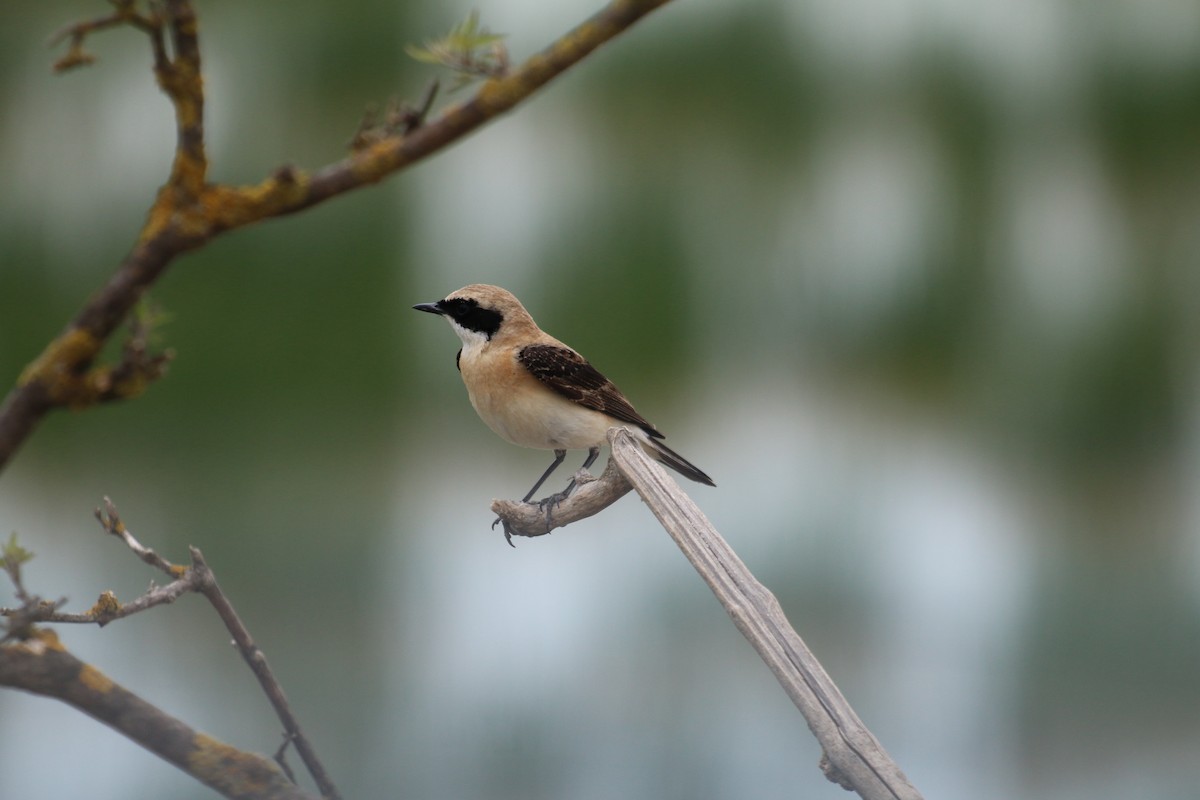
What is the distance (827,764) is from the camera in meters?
0.89

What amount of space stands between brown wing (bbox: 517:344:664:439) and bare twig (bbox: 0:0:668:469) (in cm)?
73

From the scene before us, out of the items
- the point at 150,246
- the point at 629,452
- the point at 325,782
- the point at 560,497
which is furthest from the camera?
the point at 560,497

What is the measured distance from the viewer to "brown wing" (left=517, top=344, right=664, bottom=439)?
Result: 55.8 inches

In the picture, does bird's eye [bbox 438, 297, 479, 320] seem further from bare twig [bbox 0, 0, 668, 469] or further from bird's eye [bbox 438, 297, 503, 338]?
bare twig [bbox 0, 0, 668, 469]

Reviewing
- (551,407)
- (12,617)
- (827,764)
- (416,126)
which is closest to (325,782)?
(12,617)

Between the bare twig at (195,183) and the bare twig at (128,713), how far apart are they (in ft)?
0.48

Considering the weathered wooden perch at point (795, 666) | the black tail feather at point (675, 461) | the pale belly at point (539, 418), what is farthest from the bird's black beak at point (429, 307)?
the weathered wooden perch at point (795, 666)

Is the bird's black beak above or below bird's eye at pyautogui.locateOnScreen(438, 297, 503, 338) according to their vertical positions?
above

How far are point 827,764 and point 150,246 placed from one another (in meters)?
0.61

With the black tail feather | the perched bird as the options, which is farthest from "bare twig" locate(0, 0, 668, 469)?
the black tail feather

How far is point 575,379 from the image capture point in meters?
1.45

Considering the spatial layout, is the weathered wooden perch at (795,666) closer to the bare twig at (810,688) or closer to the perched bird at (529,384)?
the bare twig at (810,688)

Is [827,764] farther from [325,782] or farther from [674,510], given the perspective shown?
[325,782]

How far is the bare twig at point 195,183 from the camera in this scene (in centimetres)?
66
